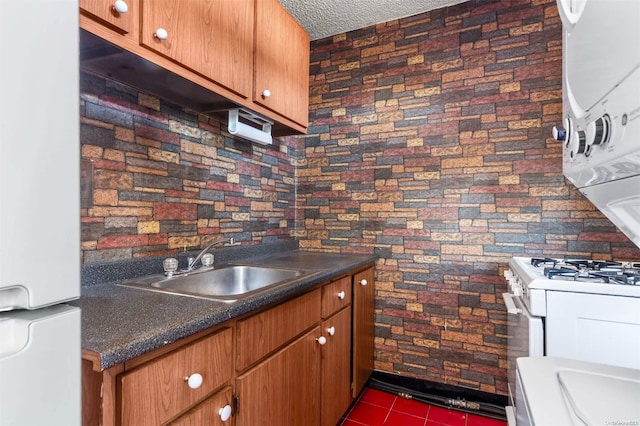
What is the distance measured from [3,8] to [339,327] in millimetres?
1740

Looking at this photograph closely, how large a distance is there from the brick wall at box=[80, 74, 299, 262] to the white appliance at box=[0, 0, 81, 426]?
3.24 ft

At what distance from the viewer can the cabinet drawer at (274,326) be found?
41.8 inches

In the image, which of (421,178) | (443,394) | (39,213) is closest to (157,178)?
(39,213)

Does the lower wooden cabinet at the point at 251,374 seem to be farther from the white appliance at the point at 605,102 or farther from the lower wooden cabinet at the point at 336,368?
the white appliance at the point at 605,102

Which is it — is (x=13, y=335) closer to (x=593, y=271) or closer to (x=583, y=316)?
(x=583, y=316)

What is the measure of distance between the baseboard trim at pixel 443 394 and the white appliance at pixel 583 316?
0.94 metres

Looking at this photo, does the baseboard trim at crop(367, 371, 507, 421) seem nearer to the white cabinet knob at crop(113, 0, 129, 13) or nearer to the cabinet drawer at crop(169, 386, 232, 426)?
the cabinet drawer at crop(169, 386, 232, 426)

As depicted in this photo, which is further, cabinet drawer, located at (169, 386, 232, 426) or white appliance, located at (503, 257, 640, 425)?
white appliance, located at (503, 257, 640, 425)

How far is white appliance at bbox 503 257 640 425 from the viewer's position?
112 centimetres

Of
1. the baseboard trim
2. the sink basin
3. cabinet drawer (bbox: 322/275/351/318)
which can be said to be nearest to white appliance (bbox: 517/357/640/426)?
the sink basin

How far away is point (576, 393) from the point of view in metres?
0.66

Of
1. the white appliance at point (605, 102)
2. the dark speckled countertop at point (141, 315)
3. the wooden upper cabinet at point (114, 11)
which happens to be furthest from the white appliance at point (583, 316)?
the wooden upper cabinet at point (114, 11)

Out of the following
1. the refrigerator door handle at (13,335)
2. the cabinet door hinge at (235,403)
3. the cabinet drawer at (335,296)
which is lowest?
the cabinet door hinge at (235,403)

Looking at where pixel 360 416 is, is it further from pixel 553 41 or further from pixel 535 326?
pixel 553 41
